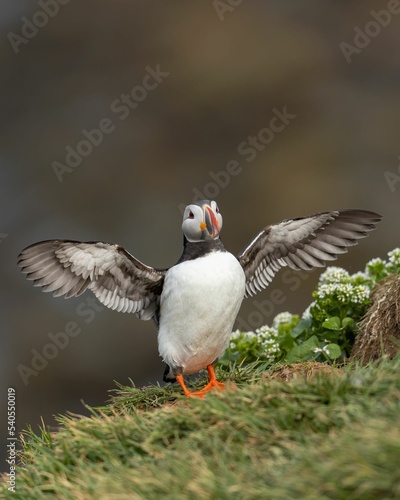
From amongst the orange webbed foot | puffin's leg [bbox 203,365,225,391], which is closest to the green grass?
the orange webbed foot

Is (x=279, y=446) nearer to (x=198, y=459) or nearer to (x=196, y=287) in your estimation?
(x=198, y=459)

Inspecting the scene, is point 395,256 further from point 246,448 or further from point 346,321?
point 246,448

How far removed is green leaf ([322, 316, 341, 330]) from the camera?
21.6 feet

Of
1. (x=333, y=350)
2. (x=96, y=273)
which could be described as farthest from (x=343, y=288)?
(x=96, y=273)

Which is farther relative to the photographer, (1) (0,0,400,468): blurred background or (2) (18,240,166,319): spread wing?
(1) (0,0,400,468): blurred background

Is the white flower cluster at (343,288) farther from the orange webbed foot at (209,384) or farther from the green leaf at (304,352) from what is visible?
the orange webbed foot at (209,384)

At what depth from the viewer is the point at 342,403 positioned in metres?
3.75

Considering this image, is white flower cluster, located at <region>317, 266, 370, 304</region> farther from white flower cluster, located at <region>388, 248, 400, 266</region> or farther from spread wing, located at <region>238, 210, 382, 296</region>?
spread wing, located at <region>238, 210, 382, 296</region>

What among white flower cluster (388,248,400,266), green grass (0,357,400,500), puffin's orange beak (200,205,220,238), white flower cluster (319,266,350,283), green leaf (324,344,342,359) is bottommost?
green leaf (324,344,342,359)

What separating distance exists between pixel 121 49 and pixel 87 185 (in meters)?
2.20

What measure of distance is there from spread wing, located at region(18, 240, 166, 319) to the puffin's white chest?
33 cm

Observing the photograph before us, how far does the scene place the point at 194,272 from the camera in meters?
5.23

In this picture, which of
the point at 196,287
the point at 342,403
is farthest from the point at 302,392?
the point at 196,287

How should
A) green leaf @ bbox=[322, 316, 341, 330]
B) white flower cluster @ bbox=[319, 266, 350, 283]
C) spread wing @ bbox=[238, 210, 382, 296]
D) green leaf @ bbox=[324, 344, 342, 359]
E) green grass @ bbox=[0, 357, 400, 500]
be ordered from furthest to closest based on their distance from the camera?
white flower cluster @ bbox=[319, 266, 350, 283], green leaf @ bbox=[322, 316, 341, 330], green leaf @ bbox=[324, 344, 342, 359], spread wing @ bbox=[238, 210, 382, 296], green grass @ bbox=[0, 357, 400, 500]
